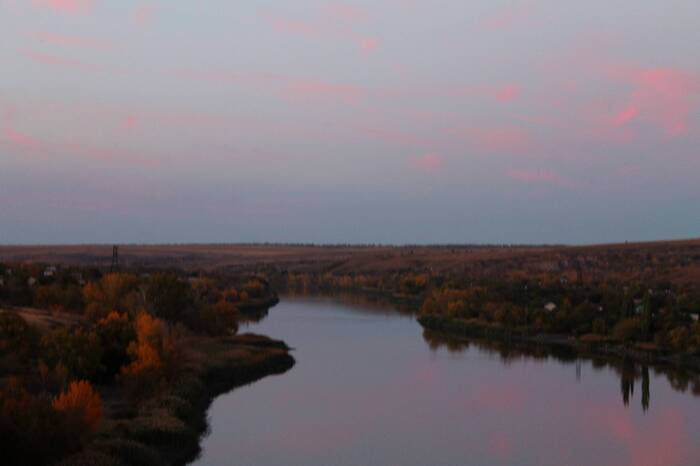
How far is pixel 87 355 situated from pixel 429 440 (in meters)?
10.1

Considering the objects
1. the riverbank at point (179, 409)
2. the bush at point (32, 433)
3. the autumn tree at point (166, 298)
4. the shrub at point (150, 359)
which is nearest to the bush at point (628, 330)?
the riverbank at point (179, 409)

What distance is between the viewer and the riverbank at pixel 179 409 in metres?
17.4

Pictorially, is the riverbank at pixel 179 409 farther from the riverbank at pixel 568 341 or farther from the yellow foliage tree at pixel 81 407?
the riverbank at pixel 568 341

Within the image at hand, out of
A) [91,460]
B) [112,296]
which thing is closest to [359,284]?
[112,296]

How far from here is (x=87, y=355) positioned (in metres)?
24.0

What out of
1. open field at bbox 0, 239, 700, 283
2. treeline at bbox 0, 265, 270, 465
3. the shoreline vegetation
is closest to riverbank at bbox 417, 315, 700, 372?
the shoreline vegetation

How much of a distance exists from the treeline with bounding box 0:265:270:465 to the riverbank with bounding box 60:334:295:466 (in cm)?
33

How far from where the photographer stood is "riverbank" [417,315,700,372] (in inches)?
1463

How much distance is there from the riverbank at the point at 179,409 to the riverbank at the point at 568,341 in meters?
15.3

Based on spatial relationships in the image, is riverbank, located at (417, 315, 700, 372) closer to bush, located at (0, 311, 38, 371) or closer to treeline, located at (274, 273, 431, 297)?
bush, located at (0, 311, 38, 371)

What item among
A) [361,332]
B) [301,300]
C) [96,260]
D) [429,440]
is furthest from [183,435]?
[96,260]

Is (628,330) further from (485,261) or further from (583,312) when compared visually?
(485,261)

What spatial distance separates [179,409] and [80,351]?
12.3 feet

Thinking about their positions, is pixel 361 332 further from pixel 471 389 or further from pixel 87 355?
pixel 87 355
